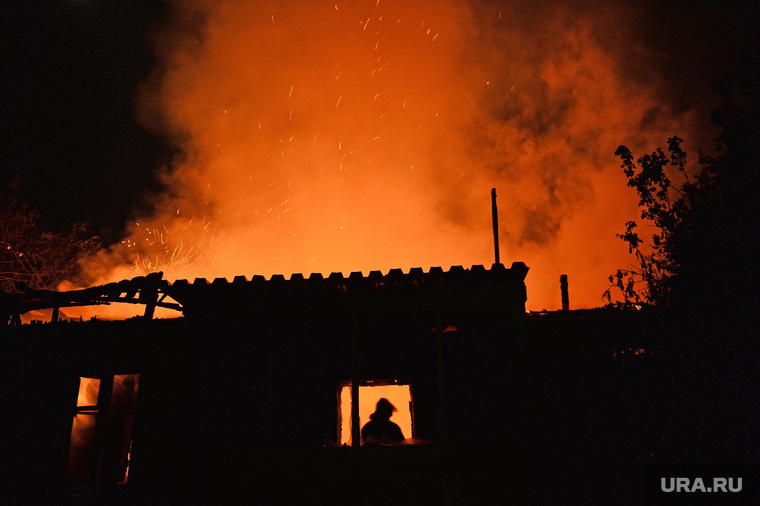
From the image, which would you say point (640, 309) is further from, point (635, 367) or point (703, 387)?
point (703, 387)

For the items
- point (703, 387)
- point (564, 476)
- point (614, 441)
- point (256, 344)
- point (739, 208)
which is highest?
point (739, 208)

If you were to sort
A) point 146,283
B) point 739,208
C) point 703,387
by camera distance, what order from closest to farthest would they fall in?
point 703,387, point 739,208, point 146,283

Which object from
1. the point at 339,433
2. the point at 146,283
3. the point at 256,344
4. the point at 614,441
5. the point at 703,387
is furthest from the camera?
the point at 339,433

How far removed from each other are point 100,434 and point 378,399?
20.9 ft

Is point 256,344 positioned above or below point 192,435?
above

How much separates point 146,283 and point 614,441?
6.87 m

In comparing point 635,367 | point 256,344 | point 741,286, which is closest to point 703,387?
point 635,367

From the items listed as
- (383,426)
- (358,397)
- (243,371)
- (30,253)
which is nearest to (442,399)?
(358,397)

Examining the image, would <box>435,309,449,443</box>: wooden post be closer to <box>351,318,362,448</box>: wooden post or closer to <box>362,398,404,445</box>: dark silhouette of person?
<box>351,318,362,448</box>: wooden post

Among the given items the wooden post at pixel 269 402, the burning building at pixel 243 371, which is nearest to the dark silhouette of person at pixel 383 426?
the burning building at pixel 243 371

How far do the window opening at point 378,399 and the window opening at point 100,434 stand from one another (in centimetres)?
424

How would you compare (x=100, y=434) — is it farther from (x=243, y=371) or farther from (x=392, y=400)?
(x=392, y=400)

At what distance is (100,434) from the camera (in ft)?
24.2

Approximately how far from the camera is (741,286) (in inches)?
222
